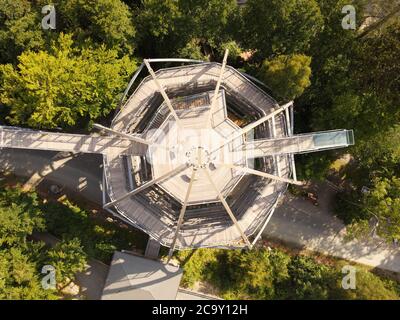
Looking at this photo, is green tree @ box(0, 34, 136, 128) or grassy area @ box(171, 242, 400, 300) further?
grassy area @ box(171, 242, 400, 300)

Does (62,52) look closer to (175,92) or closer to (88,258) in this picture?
(175,92)

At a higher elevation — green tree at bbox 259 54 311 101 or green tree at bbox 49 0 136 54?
green tree at bbox 49 0 136 54

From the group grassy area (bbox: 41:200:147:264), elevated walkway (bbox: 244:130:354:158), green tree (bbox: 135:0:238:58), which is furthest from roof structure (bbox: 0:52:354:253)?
grassy area (bbox: 41:200:147:264)

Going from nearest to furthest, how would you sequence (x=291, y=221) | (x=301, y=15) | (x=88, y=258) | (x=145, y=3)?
(x=301, y=15)
(x=145, y=3)
(x=88, y=258)
(x=291, y=221)

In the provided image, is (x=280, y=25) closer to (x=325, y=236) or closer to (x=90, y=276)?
(x=325, y=236)

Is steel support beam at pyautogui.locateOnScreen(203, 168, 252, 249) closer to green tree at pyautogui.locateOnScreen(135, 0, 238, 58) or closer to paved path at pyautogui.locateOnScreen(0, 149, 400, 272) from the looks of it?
paved path at pyautogui.locateOnScreen(0, 149, 400, 272)

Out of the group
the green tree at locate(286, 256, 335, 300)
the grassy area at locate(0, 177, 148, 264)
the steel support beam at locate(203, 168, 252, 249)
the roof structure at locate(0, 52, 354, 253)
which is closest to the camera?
the steel support beam at locate(203, 168, 252, 249)
